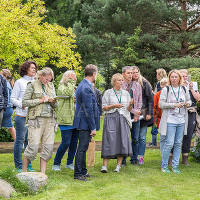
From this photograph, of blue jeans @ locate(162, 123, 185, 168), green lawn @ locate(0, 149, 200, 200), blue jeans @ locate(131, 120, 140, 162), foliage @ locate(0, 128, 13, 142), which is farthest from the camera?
foliage @ locate(0, 128, 13, 142)

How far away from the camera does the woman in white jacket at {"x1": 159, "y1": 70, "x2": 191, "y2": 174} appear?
308 inches

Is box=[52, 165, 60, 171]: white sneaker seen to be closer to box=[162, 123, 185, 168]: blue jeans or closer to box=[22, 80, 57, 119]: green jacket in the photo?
box=[22, 80, 57, 119]: green jacket

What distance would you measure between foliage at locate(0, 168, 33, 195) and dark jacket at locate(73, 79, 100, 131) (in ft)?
4.68

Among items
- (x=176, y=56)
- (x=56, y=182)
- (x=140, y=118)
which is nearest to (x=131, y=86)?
(x=140, y=118)

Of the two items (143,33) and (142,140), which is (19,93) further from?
(143,33)

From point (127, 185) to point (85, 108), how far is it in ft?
4.93

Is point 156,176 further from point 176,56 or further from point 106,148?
point 176,56

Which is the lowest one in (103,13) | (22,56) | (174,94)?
(174,94)

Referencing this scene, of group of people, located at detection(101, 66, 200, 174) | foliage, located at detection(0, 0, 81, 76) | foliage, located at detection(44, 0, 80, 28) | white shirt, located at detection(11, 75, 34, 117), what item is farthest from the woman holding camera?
foliage, located at detection(44, 0, 80, 28)

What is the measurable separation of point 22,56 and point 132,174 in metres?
12.7

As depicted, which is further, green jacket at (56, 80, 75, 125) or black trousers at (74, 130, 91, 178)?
green jacket at (56, 80, 75, 125)

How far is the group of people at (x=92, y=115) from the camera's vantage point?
6.79m

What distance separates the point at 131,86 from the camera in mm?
8469

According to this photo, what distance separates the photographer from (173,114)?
7832 millimetres
